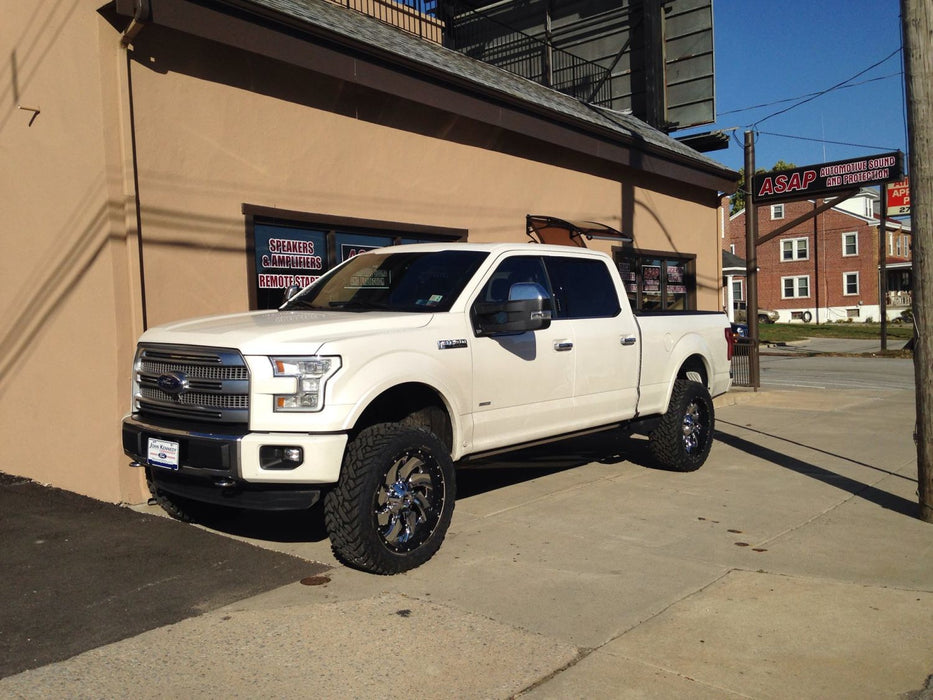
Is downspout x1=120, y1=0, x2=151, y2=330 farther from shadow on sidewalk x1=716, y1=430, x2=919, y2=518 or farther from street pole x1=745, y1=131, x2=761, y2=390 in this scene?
street pole x1=745, y1=131, x2=761, y2=390

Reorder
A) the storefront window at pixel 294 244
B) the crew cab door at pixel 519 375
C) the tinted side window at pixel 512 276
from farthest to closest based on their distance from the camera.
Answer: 1. the storefront window at pixel 294 244
2. the tinted side window at pixel 512 276
3. the crew cab door at pixel 519 375

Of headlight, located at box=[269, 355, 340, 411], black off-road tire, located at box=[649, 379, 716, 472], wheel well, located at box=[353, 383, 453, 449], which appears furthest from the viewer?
black off-road tire, located at box=[649, 379, 716, 472]

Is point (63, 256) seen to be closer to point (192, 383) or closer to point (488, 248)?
point (192, 383)

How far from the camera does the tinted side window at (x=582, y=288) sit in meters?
7.13

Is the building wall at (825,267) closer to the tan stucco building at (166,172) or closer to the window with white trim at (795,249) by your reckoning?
the window with white trim at (795,249)

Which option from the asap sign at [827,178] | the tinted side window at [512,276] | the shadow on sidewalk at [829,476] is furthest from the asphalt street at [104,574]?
the asap sign at [827,178]

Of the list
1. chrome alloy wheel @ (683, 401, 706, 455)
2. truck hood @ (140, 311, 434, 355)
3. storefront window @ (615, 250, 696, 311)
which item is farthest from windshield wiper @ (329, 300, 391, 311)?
storefront window @ (615, 250, 696, 311)

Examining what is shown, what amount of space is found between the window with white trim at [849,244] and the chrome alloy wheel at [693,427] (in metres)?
49.9

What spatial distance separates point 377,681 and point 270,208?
5.51m

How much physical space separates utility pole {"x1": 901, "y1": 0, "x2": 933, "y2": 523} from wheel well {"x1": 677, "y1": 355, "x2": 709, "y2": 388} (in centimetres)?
243

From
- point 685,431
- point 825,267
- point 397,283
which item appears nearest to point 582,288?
point 397,283

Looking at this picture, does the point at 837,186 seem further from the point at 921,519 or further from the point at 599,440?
the point at 921,519

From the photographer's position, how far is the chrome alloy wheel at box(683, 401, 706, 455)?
8.42 metres

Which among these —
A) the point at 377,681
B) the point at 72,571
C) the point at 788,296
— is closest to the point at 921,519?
the point at 377,681
